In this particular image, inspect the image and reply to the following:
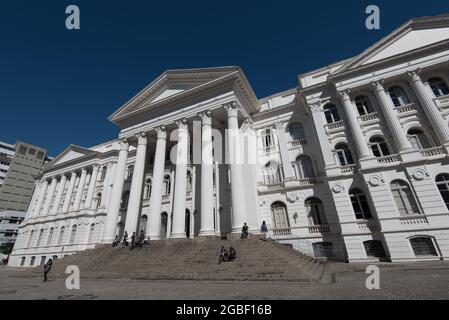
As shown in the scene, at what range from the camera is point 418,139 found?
1612 cm

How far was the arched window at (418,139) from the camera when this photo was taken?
15837mm

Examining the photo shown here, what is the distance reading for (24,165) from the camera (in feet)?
226

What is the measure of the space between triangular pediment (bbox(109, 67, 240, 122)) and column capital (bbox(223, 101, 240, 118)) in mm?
2663

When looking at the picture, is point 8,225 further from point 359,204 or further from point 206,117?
point 359,204

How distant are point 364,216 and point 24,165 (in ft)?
303

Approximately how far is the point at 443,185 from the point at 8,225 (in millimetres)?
90137

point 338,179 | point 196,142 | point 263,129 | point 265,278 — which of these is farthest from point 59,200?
point 338,179

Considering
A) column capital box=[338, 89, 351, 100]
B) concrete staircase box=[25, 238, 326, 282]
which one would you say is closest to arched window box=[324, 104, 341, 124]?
column capital box=[338, 89, 351, 100]

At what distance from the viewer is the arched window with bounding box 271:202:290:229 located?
18980 mm

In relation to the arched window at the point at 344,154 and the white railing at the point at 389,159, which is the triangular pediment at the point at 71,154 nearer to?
the arched window at the point at 344,154

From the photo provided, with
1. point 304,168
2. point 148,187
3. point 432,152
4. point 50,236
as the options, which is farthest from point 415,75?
point 50,236

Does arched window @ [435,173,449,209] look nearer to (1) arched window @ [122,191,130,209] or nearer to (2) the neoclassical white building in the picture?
(2) the neoclassical white building
